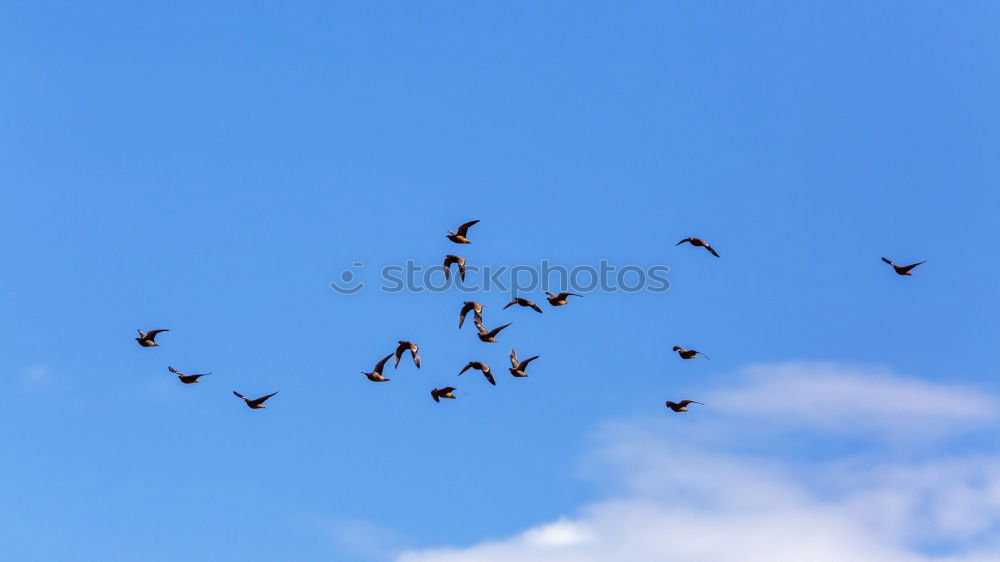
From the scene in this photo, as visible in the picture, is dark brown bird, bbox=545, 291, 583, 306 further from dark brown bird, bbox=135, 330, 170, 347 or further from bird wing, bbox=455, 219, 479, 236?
dark brown bird, bbox=135, 330, 170, 347

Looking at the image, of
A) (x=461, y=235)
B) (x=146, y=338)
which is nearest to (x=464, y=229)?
(x=461, y=235)

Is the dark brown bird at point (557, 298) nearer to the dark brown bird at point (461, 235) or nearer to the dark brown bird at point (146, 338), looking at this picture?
the dark brown bird at point (461, 235)

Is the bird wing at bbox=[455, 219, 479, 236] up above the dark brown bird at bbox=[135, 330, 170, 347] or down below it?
above

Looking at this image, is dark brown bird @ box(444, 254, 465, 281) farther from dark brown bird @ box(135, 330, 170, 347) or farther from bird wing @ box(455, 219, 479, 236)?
dark brown bird @ box(135, 330, 170, 347)

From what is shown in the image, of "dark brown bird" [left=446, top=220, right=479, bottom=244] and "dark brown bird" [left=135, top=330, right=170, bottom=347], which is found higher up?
"dark brown bird" [left=446, top=220, right=479, bottom=244]

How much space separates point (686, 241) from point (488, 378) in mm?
11362

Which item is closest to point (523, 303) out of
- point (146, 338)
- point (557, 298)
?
point (557, 298)

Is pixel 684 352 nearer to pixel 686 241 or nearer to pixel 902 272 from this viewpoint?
pixel 686 241

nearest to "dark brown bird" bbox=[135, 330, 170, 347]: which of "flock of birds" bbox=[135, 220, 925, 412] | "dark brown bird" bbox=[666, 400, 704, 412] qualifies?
"flock of birds" bbox=[135, 220, 925, 412]

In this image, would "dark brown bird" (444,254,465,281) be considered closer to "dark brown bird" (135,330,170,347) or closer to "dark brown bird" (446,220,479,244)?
"dark brown bird" (446,220,479,244)

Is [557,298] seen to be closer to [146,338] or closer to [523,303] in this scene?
[523,303]

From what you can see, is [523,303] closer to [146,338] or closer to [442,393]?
[442,393]

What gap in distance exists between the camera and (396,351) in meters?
60.0

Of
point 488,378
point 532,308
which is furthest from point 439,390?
point 532,308
